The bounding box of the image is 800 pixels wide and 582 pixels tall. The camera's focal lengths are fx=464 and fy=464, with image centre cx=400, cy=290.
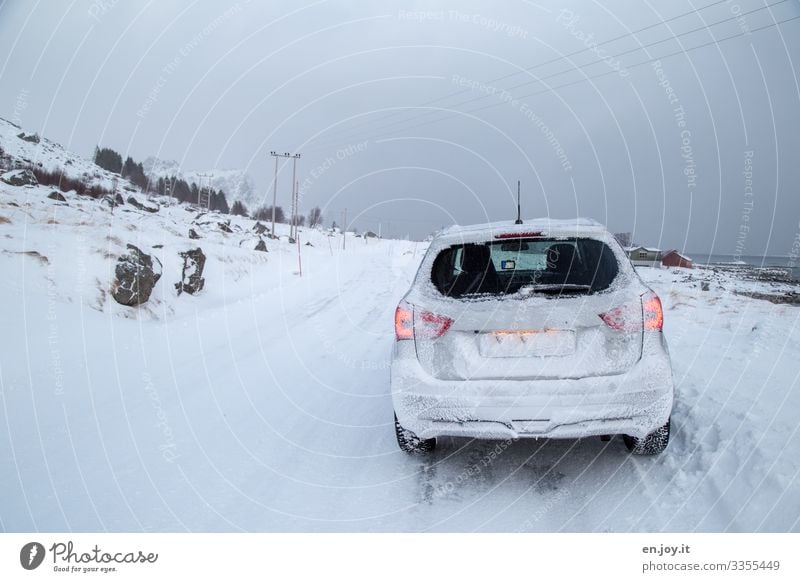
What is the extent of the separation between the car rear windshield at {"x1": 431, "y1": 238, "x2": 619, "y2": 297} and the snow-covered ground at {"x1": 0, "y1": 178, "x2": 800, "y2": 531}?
1238 millimetres

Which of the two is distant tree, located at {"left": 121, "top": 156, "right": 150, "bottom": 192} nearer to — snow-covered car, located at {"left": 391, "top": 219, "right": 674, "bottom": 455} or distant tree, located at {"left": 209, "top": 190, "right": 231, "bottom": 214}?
distant tree, located at {"left": 209, "top": 190, "right": 231, "bottom": 214}

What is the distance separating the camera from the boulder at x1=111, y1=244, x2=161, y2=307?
8.14 meters

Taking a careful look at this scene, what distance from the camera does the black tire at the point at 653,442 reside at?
9.88ft

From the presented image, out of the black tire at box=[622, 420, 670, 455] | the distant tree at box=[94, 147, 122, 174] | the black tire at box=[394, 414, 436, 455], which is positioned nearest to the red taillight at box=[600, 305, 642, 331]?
the black tire at box=[622, 420, 670, 455]

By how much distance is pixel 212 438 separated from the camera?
376cm

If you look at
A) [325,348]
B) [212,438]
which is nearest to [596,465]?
[212,438]

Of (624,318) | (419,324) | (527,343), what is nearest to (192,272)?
(419,324)

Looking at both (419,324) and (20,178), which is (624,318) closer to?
(419,324)

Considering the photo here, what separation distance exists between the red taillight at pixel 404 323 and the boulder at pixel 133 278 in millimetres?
6944

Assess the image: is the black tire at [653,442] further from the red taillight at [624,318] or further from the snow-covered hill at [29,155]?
the snow-covered hill at [29,155]

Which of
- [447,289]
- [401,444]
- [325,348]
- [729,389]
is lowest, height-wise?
[325,348]

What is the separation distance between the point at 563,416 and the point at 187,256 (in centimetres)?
1052

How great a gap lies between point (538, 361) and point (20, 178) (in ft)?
56.9
